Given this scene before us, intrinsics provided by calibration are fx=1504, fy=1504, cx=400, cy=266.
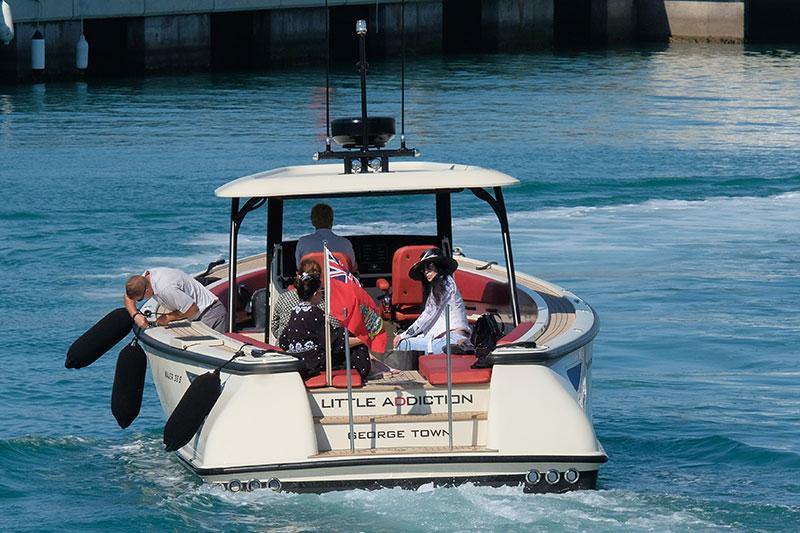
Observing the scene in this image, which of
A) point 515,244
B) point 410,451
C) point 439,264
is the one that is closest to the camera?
point 410,451

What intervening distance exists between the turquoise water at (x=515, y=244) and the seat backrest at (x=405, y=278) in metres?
1.81

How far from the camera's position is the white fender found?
1280 inches

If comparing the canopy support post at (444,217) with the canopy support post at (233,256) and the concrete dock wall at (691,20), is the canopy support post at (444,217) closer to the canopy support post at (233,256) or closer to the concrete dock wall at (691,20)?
the canopy support post at (233,256)

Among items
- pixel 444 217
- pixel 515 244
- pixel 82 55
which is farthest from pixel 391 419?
pixel 82 55

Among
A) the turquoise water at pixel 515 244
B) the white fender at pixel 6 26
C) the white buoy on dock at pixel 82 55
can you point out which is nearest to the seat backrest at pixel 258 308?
the turquoise water at pixel 515 244

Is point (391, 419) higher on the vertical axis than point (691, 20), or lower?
lower

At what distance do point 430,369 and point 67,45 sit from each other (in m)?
30.2

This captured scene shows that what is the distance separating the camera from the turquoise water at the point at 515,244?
9.23 metres

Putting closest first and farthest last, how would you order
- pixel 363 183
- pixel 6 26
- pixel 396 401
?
1. pixel 396 401
2. pixel 363 183
3. pixel 6 26

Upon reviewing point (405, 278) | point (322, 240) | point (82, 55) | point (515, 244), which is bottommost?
point (515, 244)

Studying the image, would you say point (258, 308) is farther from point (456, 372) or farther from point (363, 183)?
point (456, 372)

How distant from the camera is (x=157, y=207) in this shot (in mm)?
21359

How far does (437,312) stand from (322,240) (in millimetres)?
1416

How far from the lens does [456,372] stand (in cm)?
861
